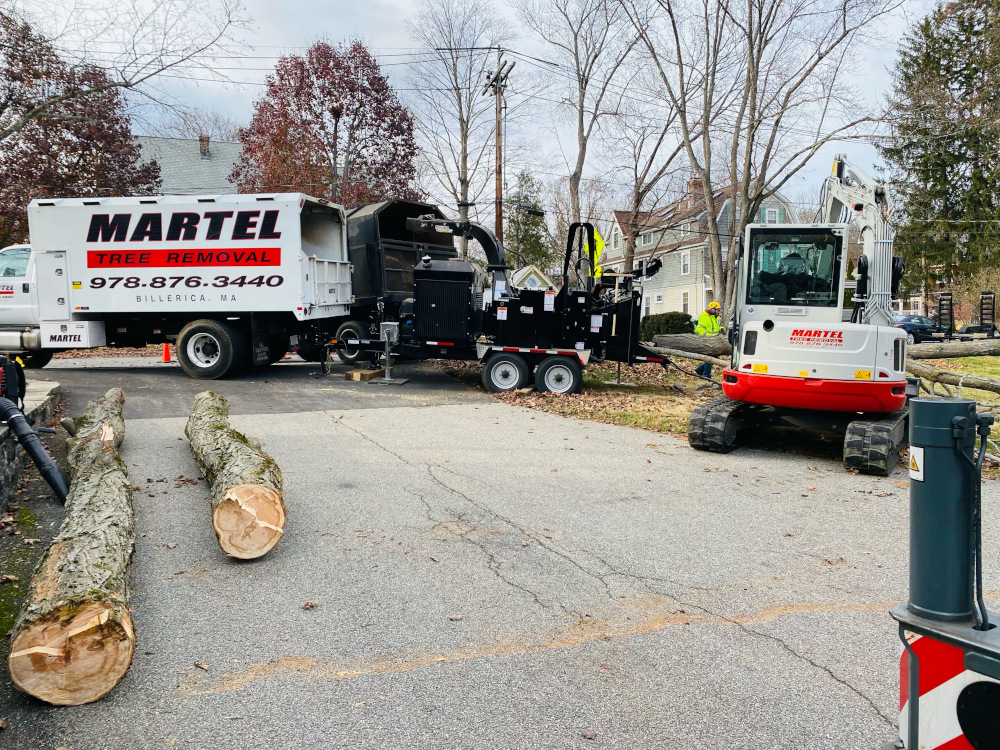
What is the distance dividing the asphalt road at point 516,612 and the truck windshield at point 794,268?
2.18m

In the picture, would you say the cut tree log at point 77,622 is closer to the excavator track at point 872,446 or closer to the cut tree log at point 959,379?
the excavator track at point 872,446

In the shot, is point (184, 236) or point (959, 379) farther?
point (184, 236)

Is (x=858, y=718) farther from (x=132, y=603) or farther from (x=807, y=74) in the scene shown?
(x=807, y=74)

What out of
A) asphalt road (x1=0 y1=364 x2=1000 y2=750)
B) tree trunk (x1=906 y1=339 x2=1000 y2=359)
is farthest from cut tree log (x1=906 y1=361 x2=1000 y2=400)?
tree trunk (x1=906 y1=339 x2=1000 y2=359)

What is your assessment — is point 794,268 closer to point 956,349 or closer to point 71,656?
point 71,656

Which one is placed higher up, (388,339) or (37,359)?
(388,339)

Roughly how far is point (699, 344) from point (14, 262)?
13.9 meters

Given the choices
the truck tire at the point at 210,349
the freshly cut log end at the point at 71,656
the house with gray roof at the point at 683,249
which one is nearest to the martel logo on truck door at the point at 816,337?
the freshly cut log end at the point at 71,656

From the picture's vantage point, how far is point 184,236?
1326cm

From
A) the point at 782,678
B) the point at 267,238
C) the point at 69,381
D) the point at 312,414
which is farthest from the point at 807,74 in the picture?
the point at 782,678

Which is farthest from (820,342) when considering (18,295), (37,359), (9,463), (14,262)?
(37,359)

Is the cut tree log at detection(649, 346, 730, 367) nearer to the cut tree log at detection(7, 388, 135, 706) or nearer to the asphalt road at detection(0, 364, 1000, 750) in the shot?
the asphalt road at detection(0, 364, 1000, 750)

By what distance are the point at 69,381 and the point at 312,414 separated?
5.60 metres

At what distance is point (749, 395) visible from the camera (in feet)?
27.0
